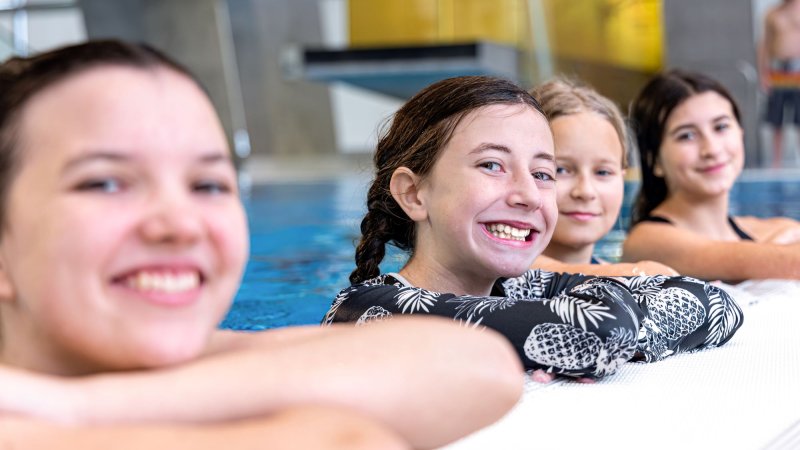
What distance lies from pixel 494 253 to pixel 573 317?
37 cm

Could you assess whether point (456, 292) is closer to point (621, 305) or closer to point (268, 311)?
point (621, 305)

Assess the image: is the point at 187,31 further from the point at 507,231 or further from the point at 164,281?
the point at 164,281

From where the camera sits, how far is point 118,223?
3.56 feet

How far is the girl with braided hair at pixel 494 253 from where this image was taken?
2.01 metres

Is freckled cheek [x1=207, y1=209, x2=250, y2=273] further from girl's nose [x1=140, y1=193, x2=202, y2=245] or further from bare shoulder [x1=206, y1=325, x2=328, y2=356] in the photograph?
A: bare shoulder [x1=206, y1=325, x2=328, y2=356]

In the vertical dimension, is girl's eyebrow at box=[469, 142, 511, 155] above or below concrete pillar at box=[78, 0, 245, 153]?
above

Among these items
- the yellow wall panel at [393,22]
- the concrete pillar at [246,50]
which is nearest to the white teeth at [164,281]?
the yellow wall panel at [393,22]

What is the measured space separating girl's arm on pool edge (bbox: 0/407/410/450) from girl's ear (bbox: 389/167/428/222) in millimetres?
1422

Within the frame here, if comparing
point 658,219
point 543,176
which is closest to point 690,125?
point 658,219

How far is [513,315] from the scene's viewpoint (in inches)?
79.0

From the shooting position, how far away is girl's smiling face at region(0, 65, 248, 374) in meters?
1.09

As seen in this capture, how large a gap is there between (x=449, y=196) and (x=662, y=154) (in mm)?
1937

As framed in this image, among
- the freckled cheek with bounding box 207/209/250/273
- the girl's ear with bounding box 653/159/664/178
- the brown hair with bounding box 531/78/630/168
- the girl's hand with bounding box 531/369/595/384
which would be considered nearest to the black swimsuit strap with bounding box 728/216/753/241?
the girl's ear with bounding box 653/159/664/178

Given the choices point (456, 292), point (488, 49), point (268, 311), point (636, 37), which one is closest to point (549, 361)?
point (456, 292)
